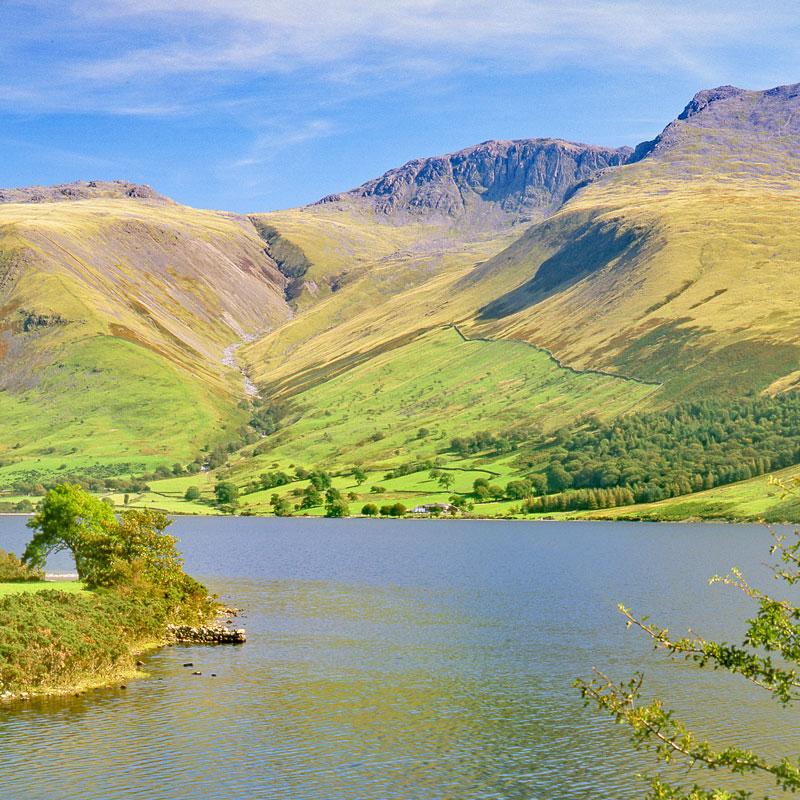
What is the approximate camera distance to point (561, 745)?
5934cm

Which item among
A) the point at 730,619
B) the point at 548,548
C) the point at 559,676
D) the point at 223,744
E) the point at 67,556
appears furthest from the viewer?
the point at 548,548

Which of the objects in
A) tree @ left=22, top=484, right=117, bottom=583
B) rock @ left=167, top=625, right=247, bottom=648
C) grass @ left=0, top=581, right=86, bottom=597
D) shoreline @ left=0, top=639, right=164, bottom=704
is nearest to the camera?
shoreline @ left=0, top=639, right=164, bottom=704

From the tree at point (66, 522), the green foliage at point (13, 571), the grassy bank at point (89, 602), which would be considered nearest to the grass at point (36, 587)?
the grassy bank at point (89, 602)

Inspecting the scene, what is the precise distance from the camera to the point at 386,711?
6694 centimetres

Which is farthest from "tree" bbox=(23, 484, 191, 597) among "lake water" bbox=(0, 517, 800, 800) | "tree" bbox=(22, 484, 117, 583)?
"lake water" bbox=(0, 517, 800, 800)

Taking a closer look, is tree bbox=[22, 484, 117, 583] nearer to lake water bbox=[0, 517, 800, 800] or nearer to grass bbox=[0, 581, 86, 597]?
grass bbox=[0, 581, 86, 597]

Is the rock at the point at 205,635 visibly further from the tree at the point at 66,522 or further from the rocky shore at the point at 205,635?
the tree at the point at 66,522

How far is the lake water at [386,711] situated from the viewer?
52062mm

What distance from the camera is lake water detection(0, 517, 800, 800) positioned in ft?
171

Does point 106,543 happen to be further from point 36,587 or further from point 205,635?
point 205,635

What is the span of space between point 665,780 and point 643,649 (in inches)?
1501

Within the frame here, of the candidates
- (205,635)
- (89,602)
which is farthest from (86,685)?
(205,635)

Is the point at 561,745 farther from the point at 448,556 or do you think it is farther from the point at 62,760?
the point at 448,556

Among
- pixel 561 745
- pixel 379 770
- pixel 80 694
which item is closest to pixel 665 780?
pixel 561 745
